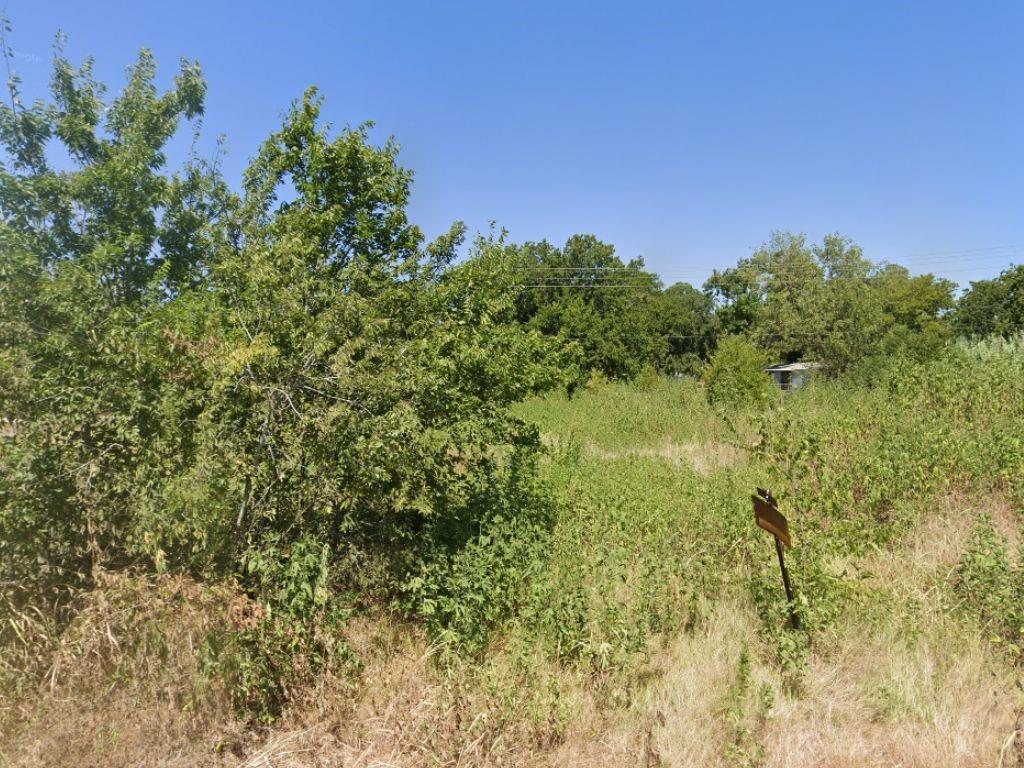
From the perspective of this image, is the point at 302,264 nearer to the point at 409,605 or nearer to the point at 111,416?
the point at 111,416

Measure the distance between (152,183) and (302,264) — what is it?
9.68 ft

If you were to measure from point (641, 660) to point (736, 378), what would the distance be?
13609mm

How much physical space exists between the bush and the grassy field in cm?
785

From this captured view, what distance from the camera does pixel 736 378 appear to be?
1602cm

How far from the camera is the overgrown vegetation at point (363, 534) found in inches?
118

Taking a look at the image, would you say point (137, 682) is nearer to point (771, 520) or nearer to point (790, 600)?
point (771, 520)

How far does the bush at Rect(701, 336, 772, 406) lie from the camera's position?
561 inches

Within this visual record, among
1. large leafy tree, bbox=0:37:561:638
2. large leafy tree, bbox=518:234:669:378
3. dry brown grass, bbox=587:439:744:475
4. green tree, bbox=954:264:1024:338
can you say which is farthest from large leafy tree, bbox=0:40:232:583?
green tree, bbox=954:264:1024:338

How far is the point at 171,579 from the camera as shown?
3.09 metres

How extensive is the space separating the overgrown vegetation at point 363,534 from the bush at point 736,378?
8.25 meters

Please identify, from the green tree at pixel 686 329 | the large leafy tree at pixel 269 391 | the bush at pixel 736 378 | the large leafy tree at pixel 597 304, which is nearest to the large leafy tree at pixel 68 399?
the large leafy tree at pixel 269 391

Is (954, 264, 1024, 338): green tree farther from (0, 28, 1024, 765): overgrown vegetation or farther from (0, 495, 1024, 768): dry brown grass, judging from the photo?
(0, 495, 1024, 768): dry brown grass

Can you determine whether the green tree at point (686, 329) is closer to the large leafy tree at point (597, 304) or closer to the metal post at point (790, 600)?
the large leafy tree at point (597, 304)

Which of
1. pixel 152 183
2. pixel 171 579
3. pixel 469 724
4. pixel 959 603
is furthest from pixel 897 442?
pixel 152 183
